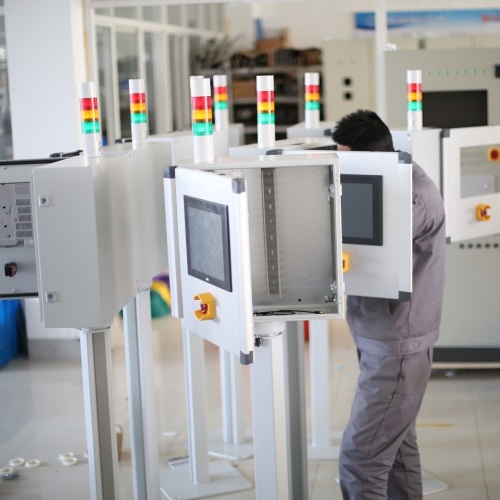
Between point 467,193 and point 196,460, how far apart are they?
1.78 m

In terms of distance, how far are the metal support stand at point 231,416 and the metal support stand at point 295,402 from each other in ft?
3.76

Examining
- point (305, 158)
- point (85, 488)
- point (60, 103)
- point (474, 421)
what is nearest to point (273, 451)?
point (305, 158)

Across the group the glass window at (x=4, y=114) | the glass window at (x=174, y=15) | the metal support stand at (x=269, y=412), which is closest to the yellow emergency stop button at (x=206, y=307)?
the metal support stand at (x=269, y=412)

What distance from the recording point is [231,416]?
4.87 meters

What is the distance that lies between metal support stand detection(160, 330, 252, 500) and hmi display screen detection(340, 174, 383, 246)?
1.11 meters

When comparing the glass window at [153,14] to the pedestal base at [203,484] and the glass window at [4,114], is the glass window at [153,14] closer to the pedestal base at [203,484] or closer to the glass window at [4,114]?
the glass window at [4,114]

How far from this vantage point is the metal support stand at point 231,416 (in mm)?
4797

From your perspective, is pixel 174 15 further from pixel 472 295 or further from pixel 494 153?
pixel 494 153

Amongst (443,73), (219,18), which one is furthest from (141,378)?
(219,18)

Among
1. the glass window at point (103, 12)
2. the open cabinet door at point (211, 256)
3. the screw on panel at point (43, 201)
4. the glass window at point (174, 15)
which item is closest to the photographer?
the open cabinet door at point (211, 256)

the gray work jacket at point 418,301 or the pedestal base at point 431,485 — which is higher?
the gray work jacket at point 418,301

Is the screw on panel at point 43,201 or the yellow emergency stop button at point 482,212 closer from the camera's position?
the screw on panel at point 43,201

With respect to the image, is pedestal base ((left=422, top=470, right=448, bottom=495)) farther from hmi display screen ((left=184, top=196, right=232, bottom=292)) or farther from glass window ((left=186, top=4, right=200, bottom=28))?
glass window ((left=186, top=4, right=200, bottom=28))

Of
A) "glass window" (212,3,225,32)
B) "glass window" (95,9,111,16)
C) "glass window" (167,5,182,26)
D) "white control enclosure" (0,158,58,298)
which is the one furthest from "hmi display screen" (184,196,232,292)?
"glass window" (212,3,225,32)
